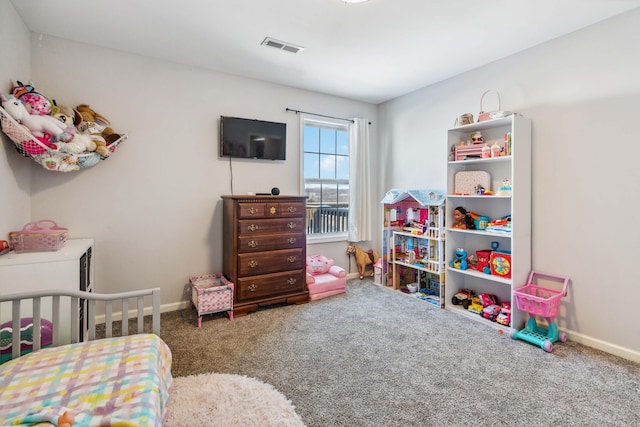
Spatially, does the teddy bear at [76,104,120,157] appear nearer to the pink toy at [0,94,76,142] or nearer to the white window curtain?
the pink toy at [0,94,76,142]

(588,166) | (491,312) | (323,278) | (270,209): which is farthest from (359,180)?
(588,166)

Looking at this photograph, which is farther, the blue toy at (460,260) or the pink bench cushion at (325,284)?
the pink bench cushion at (325,284)

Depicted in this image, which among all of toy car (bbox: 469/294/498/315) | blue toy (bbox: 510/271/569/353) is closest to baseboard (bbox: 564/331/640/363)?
blue toy (bbox: 510/271/569/353)

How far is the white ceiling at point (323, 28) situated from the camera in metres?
2.20

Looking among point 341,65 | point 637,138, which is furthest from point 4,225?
point 637,138

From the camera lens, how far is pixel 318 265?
3777mm

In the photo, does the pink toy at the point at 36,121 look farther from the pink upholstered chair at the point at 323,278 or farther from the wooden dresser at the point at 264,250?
the pink upholstered chair at the point at 323,278

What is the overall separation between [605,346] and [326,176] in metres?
3.21

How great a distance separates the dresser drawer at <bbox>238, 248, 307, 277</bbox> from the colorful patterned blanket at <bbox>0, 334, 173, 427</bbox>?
1.53 meters

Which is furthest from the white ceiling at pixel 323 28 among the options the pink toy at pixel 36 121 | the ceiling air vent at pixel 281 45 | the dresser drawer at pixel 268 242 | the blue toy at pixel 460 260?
the blue toy at pixel 460 260

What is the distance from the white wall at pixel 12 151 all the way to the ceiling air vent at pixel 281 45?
177cm

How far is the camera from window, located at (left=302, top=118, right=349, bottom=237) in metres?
4.07

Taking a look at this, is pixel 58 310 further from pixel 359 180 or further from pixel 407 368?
pixel 359 180

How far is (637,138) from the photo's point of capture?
7.29 feet
